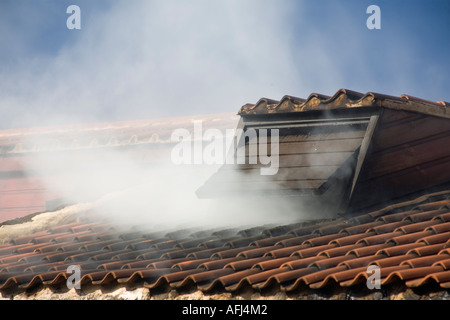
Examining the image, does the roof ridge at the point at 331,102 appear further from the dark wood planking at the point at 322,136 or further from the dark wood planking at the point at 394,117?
the dark wood planking at the point at 322,136

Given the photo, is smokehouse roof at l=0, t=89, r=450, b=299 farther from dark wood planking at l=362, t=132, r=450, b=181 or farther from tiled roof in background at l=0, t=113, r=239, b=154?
tiled roof in background at l=0, t=113, r=239, b=154

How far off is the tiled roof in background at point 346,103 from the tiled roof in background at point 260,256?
3.56ft

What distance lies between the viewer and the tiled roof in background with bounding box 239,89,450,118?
6.56 m

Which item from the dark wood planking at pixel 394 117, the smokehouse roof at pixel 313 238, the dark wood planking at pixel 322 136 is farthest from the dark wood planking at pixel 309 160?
the dark wood planking at pixel 394 117

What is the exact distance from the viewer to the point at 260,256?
499 cm

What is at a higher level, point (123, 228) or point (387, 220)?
point (387, 220)

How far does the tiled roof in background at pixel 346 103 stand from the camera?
6.56m

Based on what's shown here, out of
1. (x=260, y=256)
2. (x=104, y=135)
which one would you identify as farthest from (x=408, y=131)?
(x=104, y=135)

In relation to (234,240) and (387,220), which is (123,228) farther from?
(387,220)

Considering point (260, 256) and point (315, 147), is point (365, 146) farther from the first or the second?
point (260, 256)

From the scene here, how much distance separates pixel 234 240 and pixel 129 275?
Result: 111 centimetres

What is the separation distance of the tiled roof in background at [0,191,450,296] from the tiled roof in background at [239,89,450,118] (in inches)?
42.7
